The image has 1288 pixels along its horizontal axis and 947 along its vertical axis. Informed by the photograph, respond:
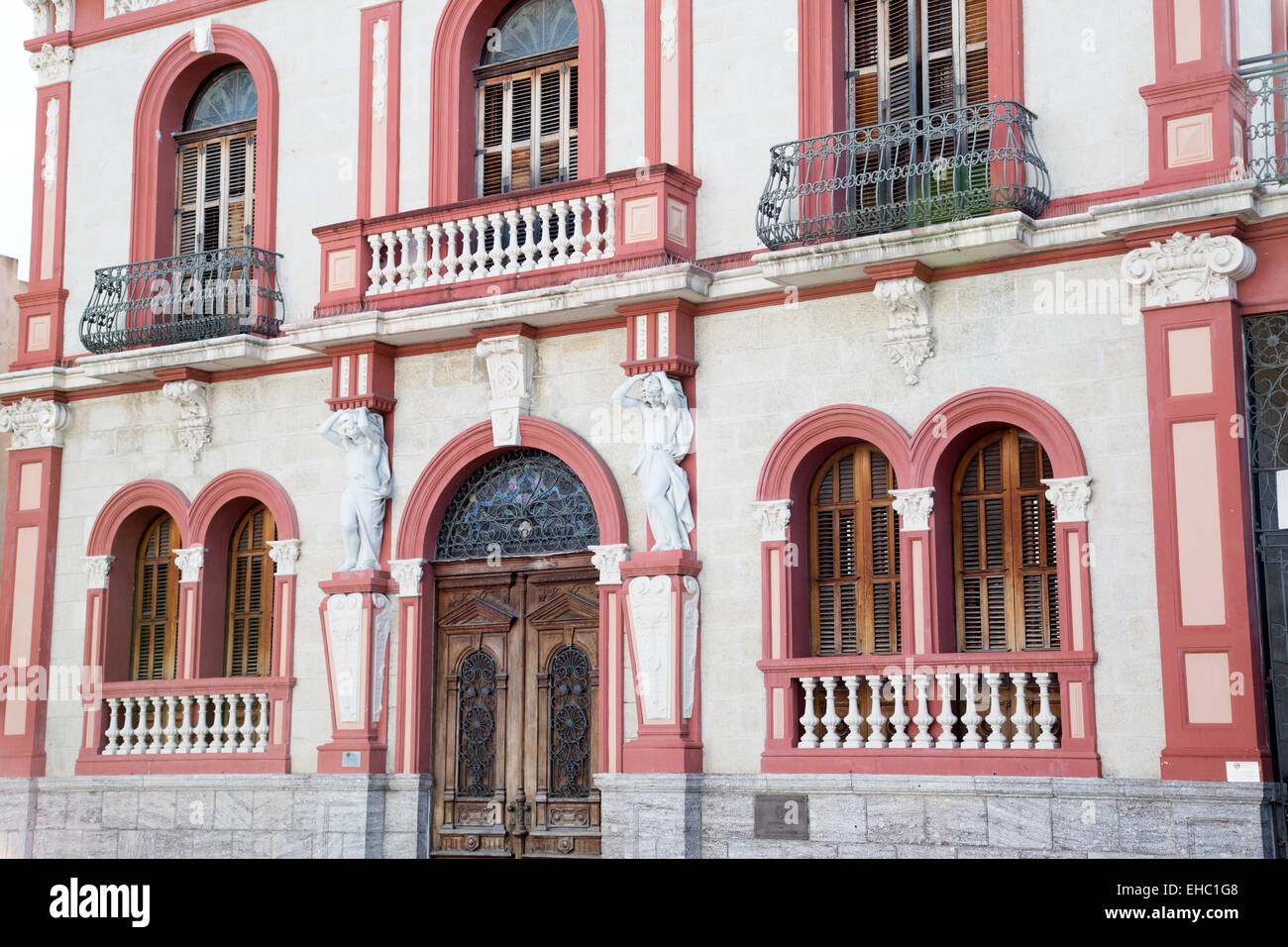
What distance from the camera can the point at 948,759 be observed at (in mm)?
13531

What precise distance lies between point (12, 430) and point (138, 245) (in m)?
2.58

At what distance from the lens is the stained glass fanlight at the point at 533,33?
17188 millimetres

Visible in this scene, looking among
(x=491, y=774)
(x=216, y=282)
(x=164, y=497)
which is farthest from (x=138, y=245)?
(x=491, y=774)

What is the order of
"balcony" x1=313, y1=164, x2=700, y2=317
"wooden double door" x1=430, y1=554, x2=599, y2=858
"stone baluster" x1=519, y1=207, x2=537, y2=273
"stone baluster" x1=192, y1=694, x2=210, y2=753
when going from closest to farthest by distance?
"balcony" x1=313, y1=164, x2=700, y2=317 < "wooden double door" x1=430, y1=554, x2=599, y2=858 < "stone baluster" x1=519, y1=207, x2=537, y2=273 < "stone baluster" x1=192, y1=694, x2=210, y2=753

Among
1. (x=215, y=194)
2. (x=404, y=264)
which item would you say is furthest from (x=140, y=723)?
(x=215, y=194)

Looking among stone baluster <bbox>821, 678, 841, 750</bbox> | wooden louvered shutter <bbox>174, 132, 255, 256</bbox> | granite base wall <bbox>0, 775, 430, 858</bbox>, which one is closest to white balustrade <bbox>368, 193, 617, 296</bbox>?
wooden louvered shutter <bbox>174, 132, 255, 256</bbox>

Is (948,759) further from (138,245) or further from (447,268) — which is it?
(138,245)

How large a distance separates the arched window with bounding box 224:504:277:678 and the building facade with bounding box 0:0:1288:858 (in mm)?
48

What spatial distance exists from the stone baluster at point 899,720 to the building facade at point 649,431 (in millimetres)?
112

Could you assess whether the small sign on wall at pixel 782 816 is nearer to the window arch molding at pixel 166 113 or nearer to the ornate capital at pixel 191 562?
the ornate capital at pixel 191 562

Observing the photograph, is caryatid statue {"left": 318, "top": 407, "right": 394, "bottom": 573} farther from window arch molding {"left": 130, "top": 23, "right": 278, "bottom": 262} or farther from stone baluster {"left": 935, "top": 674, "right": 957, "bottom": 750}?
stone baluster {"left": 935, "top": 674, "right": 957, "bottom": 750}

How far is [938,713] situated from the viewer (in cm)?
1389

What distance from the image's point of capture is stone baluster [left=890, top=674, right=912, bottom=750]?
1376 centimetres
